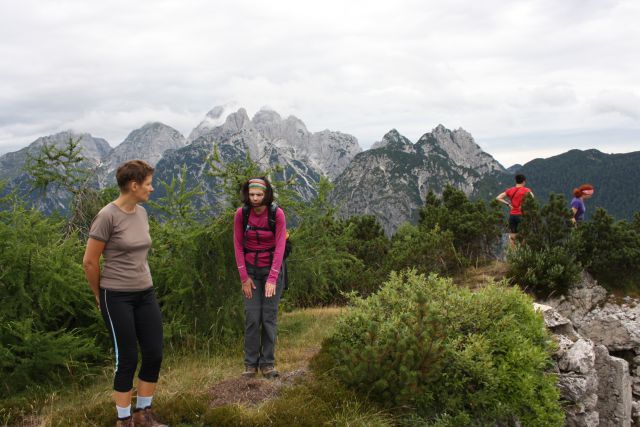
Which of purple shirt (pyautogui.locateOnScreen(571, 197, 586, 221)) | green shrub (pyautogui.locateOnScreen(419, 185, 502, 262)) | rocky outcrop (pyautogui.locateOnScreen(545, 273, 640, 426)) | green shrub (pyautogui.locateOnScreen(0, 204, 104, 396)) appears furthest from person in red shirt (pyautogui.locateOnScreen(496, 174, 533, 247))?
green shrub (pyautogui.locateOnScreen(0, 204, 104, 396))

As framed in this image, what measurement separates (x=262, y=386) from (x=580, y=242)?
38.5ft

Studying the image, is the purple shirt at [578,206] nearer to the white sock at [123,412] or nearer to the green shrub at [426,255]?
the green shrub at [426,255]

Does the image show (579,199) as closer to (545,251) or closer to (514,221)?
(514,221)

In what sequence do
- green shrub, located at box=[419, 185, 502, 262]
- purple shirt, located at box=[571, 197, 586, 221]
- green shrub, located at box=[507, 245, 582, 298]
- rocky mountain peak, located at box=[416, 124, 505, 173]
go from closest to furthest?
green shrub, located at box=[507, 245, 582, 298], purple shirt, located at box=[571, 197, 586, 221], green shrub, located at box=[419, 185, 502, 262], rocky mountain peak, located at box=[416, 124, 505, 173]

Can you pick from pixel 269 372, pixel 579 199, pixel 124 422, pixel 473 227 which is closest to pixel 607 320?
pixel 579 199

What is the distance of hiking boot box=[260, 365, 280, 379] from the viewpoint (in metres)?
5.68

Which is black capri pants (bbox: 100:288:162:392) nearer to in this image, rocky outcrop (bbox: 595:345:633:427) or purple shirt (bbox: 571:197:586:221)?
rocky outcrop (bbox: 595:345:633:427)

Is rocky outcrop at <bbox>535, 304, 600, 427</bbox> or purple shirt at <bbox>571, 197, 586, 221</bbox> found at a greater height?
purple shirt at <bbox>571, 197, 586, 221</bbox>

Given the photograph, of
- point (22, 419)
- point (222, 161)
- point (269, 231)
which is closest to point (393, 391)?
point (269, 231)

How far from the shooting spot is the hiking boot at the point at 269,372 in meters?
5.68

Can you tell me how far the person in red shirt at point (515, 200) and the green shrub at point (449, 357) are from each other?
752 cm

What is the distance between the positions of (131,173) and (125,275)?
2.94 feet

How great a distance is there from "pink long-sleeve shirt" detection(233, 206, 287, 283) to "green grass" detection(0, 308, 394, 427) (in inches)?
54.2

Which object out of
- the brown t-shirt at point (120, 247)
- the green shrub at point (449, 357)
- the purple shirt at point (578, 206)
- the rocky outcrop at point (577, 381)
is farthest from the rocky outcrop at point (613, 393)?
the brown t-shirt at point (120, 247)
